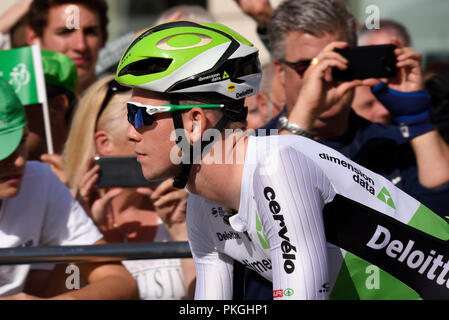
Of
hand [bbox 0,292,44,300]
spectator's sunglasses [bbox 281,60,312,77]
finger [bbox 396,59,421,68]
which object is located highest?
finger [bbox 396,59,421,68]

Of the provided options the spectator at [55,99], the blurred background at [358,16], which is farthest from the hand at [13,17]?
the blurred background at [358,16]

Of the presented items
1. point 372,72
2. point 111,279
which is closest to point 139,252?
point 111,279

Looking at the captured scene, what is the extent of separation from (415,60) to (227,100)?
145cm

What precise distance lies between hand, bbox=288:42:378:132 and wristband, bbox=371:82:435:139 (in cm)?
10

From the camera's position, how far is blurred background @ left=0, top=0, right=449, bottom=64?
426 inches

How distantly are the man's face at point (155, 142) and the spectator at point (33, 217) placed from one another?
989 millimetres

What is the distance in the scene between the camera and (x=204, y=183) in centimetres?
281

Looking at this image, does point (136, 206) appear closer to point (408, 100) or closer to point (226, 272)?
point (226, 272)

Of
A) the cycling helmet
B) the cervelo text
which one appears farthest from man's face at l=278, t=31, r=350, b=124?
the cervelo text

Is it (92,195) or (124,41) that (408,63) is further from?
(124,41)

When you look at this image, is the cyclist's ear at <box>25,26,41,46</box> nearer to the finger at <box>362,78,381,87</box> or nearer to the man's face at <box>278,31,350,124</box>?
the man's face at <box>278,31,350,124</box>

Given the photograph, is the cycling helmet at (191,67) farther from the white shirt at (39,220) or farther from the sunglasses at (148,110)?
the white shirt at (39,220)

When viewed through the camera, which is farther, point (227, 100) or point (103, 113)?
point (103, 113)

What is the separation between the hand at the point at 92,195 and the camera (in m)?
3.97
